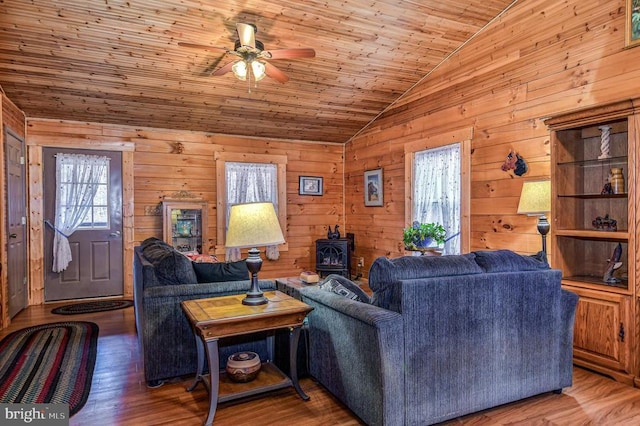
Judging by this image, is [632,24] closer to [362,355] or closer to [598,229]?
[598,229]

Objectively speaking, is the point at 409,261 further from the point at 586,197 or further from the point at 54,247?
the point at 54,247

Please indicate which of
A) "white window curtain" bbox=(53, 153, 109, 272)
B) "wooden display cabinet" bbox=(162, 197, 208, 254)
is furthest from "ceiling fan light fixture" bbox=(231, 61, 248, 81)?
"white window curtain" bbox=(53, 153, 109, 272)

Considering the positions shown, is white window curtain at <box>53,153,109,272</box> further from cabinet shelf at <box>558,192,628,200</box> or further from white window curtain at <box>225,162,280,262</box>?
cabinet shelf at <box>558,192,628,200</box>

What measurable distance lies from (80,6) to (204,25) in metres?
1.05

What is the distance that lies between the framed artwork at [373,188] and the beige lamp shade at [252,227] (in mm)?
3945

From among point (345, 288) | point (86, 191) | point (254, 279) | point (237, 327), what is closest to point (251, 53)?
point (254, 279)

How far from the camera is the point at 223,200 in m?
6.36

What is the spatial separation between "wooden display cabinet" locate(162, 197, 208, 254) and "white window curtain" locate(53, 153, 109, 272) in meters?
0.98

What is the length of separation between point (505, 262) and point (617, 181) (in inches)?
55.5

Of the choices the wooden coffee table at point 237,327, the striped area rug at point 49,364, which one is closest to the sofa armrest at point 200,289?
the wooden coffee table at point 237,327

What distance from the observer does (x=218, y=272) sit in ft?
10.00

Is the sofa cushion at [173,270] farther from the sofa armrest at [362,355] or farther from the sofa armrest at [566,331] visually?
the sofa armrest at [566,331]

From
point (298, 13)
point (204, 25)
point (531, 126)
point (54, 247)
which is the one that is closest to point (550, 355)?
point (531, 126)

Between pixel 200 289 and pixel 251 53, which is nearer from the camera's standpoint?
pixel 200 289
